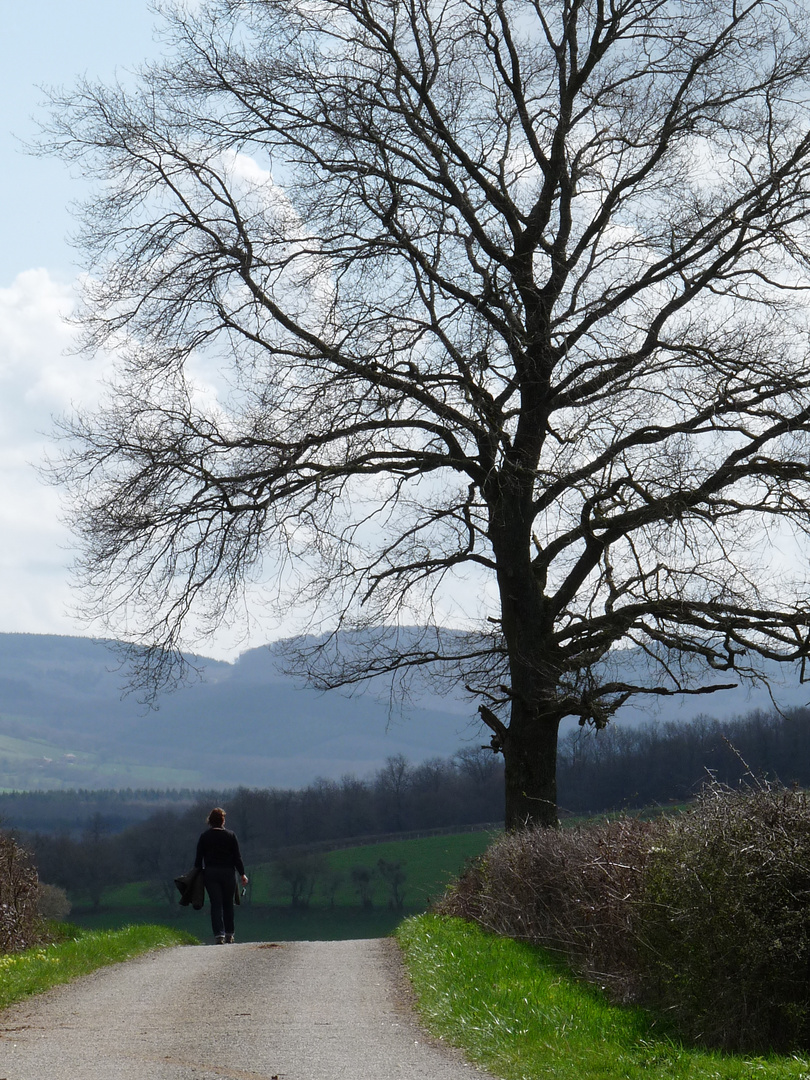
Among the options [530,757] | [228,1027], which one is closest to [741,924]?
[228,1027]

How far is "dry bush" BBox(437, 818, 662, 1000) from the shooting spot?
8734mm

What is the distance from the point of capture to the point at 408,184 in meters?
14.9

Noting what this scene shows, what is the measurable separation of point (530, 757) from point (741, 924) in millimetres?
8441

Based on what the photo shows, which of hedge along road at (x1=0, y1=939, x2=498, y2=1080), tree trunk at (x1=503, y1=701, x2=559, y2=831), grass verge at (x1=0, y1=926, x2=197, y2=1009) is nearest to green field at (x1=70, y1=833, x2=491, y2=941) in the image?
tree trunk at (x1=503, y1=701, x2=559, y2=831)

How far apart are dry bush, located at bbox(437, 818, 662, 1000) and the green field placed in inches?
2662

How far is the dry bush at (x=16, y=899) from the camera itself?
1225 centimetres

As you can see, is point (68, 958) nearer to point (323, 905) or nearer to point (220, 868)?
point (220, 868)

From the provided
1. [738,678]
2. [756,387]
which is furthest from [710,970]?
[756,387]

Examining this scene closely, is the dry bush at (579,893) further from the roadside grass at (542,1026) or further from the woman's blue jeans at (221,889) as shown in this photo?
the woman's blue jeans at (221,889)

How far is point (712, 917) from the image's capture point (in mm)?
7117

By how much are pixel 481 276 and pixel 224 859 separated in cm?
946

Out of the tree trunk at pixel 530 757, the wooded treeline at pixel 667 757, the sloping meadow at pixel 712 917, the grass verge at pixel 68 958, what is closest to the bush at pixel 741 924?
the sloping meadow at pixel 712 917

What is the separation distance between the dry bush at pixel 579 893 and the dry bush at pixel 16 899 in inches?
222

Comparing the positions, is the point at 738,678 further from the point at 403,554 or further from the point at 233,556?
the point at 233,556
